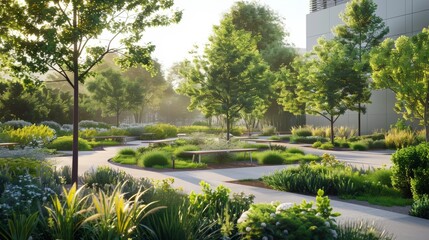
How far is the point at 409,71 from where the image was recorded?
26.3 m

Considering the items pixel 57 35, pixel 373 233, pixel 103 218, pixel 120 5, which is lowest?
pixel 373 233

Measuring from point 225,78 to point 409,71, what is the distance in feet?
32.6

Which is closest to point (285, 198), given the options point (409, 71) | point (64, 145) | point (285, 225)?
point (285, 225)

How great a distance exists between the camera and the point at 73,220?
572 cm

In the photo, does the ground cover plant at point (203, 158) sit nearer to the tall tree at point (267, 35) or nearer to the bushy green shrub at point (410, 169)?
the bushy green shrub at point (410, 169)

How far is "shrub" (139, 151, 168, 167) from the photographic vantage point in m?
18.7

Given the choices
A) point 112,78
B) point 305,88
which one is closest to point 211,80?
point 305,88

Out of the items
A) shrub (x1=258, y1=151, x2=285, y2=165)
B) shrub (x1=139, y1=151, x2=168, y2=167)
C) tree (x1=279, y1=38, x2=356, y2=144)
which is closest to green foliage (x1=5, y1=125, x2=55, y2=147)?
shrub (x1=139, y1=151, x2=168, y2=167)

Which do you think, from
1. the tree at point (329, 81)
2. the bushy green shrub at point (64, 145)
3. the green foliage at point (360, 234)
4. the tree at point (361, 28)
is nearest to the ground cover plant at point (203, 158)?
the bushy green shrub at point (64, 145)

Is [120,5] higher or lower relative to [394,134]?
higher

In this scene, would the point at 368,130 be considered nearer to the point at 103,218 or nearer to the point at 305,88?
the point at 305,88

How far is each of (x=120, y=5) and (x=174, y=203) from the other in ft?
21.8

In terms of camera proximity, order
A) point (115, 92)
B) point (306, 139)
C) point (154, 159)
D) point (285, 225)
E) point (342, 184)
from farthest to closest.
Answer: point (115, 92)
point (306, 139)
point (154, 159)
point (342, 184)
point (285, 225)

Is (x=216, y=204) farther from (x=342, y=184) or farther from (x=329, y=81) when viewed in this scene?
(x=329, y=81)
